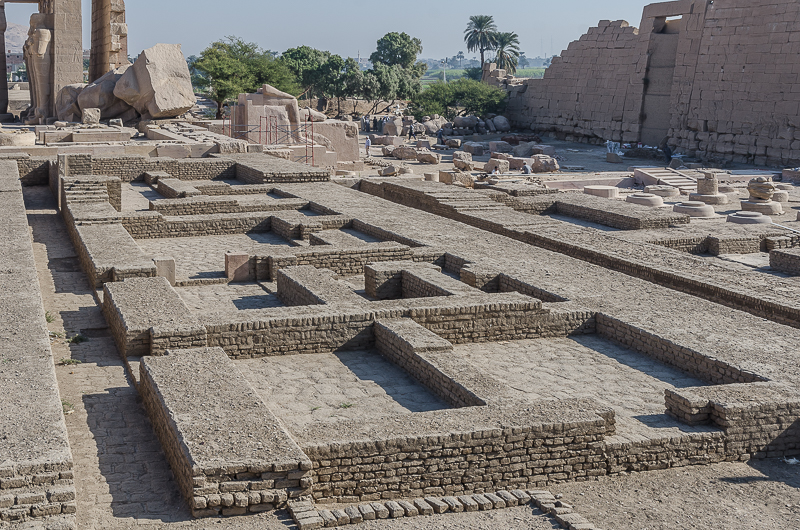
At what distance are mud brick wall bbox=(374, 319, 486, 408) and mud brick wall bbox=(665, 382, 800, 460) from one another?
1467mm

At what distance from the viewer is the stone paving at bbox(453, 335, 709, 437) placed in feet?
21.0

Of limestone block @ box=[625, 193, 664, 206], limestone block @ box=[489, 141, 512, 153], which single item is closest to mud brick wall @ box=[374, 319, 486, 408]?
limestone block @ box=[625, 193, 664, 206]

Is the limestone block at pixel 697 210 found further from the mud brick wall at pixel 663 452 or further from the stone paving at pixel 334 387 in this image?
the mud brick wall at pixel 663 452

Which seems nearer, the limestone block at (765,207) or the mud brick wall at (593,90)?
the limestone block at (765,207)

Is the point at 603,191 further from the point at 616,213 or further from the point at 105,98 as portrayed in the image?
the point at 105,98

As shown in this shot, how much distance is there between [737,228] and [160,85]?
19.1m

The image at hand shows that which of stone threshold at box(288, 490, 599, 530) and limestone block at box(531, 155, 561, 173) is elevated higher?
limestone block at box(531, 155, 561, 173)

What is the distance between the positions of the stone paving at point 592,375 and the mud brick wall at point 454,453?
54 cm

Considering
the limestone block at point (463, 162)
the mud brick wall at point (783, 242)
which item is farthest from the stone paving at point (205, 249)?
the limestone block at point (463, 162)

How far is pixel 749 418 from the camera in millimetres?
5977

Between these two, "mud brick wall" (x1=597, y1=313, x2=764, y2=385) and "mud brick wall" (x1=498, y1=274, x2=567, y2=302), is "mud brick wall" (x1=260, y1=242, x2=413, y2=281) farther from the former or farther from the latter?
"mud brick wall" (x1=597, y1=313, x2=764, y2=385)

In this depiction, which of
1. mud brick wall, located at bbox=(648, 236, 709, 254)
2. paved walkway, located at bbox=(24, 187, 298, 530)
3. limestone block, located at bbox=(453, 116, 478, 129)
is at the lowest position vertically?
paved walkway, located at bbox=(24, 187, 298, 530)

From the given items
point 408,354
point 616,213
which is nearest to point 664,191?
point 616,213

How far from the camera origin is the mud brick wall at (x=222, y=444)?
15.7 ft
